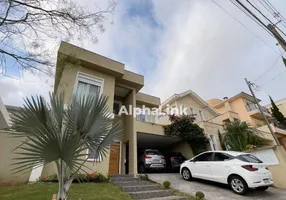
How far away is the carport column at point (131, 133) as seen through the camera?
10.6m

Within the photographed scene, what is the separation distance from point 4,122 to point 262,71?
17.6 metres

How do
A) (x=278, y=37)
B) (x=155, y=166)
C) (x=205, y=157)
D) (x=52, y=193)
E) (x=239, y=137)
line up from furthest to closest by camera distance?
(x=239, y=137)
(x=155, y=166)
(x=205, y=157)
(x=278, y=37)
(x=52, y=193)

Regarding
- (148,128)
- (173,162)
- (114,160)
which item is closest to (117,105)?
(148,128)

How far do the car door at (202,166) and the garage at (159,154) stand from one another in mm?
2928

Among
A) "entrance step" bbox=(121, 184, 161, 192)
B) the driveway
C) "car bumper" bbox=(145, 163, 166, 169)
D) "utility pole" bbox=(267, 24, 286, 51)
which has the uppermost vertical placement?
"utility pole" bbox=(267, 24, 286, 51)

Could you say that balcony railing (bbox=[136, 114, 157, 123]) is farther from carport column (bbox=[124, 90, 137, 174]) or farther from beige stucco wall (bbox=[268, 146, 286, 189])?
beige stucco wall (bbox=[268, 146, 286, 189])

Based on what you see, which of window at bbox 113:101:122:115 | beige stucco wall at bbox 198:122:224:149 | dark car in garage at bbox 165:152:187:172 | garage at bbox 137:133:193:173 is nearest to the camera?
garage at bbox 137:133:193:173

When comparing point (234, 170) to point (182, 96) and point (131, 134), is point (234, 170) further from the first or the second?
point (182, 96)

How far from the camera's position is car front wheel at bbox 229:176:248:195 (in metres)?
7.02

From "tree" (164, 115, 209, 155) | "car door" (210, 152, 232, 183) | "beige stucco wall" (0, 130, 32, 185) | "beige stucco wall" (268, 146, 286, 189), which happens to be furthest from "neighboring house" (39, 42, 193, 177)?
"beige stucco wall" (268, 146, 286, 189)

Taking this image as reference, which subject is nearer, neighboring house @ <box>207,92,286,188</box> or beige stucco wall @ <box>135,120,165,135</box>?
neighboring house @ <box>207,92,286,188</box>

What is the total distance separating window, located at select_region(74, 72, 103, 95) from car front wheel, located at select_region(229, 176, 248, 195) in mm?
8297

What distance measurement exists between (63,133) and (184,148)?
13200 millimetres

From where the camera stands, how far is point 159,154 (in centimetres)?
1224
